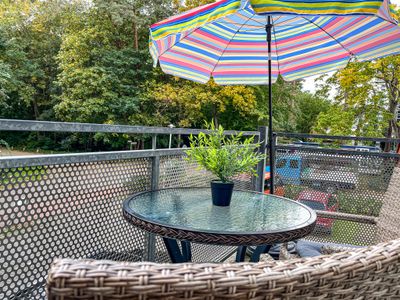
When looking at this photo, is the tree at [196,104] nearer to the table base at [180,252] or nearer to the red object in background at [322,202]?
the red object in background at [322,202]

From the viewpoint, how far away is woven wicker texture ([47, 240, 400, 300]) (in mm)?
392

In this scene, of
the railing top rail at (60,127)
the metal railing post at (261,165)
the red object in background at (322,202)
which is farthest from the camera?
the metal railing post at (261,165)

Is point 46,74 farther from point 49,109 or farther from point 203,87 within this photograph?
point 203,87

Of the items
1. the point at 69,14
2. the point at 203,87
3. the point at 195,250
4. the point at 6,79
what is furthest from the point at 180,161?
the point at 69,14

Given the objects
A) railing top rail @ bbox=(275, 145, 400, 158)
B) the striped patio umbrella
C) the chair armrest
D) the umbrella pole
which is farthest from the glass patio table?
railing top rail @ bbox=(275, 145, 400, 158)

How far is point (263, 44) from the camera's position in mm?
3029

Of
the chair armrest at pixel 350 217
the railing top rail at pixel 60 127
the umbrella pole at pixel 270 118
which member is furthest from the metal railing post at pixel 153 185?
the chair armrest at pixel 350 217

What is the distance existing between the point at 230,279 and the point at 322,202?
309 centimetres

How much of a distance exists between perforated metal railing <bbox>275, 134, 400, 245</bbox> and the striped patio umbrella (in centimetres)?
71

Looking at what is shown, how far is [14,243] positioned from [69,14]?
19.1 metres

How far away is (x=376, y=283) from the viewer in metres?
0.53

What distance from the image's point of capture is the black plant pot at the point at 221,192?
1762 mm

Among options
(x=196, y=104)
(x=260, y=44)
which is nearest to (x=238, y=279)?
(x=260, y=44)

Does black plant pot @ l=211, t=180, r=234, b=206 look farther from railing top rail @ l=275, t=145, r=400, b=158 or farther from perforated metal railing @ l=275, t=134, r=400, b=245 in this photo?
railing top rail @ l=275, t=145, r=400, b=158
